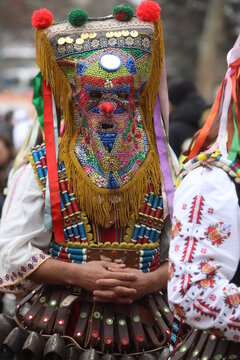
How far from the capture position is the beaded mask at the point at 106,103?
14.5 ft

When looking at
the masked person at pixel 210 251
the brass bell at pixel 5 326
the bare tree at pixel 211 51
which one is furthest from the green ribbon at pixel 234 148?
the bare tree at pixel 211 51

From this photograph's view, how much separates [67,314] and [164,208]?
767 mm

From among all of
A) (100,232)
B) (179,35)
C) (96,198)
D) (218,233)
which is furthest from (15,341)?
(179,35)

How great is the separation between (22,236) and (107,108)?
0.80 meters

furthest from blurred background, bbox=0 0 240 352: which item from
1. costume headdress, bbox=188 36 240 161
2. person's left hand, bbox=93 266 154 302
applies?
costume headdress, bbox=188 36 240 161

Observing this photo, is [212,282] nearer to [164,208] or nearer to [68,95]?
[164,208]

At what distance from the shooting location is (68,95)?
4.57 metres

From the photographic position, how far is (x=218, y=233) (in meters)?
3.12

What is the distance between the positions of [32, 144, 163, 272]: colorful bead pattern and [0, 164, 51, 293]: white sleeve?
0.23 feet

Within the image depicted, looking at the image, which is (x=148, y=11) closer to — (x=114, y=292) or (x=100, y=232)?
(x=100, y=232)

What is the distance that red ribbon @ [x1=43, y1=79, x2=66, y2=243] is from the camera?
14.6ft

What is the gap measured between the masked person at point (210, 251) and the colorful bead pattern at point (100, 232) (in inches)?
48.7

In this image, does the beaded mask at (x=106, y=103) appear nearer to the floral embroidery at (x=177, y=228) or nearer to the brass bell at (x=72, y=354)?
the brass bell at (x=72, y=354)

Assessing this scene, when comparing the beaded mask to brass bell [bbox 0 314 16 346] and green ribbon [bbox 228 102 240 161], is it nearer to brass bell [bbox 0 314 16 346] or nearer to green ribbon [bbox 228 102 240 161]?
brass bell [bbox 0 314 16 346]
